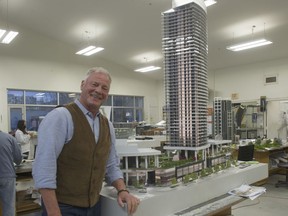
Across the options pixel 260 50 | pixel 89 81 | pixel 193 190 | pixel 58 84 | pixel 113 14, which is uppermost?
pixel 113 14

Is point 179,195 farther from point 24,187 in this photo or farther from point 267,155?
point 267,155

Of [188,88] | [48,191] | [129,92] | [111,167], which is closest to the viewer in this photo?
[48,191]

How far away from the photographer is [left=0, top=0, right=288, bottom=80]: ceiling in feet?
19.7

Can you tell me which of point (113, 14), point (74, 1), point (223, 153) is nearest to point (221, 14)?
point (113, 14)

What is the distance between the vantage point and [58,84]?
925 cm

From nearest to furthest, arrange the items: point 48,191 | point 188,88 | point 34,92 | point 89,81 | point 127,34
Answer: point 48,191 < point 89,81 < point 188,88 < point 127,34 < point 34,92

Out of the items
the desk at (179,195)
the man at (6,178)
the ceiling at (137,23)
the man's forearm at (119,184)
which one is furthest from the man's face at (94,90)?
the ceiling at (137,23)

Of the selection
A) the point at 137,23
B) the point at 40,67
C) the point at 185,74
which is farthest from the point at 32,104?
the point at 185,74

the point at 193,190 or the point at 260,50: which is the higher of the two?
the point at 260,50

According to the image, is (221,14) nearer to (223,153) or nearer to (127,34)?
(127,34)

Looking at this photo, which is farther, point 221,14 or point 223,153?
point 221,14

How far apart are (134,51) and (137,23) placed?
217cm

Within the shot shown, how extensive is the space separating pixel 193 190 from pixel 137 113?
387 inches

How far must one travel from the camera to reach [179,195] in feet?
5.66
